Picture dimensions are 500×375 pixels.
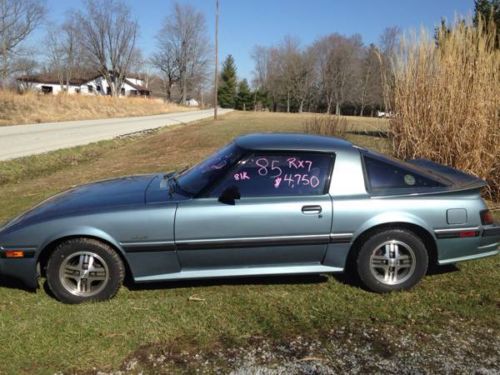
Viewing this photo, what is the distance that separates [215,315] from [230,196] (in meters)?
0.94

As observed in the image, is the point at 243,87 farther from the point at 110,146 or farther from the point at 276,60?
the point at 110,146

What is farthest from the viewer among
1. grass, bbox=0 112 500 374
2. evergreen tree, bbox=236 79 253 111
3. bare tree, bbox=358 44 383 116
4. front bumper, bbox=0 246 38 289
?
evergreen tree, bbox=236 79 253 111

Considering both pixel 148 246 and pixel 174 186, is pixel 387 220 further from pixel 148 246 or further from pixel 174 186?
pixel 148 246

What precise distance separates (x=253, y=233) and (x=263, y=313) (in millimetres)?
636

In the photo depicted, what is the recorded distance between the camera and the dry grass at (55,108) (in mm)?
27109

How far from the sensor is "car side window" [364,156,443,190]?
3.99 metres

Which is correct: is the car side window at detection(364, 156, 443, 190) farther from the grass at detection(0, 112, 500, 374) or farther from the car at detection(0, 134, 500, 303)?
the grass at detection(0, 112, 500, 374)

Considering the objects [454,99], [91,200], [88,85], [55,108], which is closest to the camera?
[91,200]

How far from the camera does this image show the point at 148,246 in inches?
145

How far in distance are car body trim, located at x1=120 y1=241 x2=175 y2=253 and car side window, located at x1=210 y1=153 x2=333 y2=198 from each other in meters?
0.55

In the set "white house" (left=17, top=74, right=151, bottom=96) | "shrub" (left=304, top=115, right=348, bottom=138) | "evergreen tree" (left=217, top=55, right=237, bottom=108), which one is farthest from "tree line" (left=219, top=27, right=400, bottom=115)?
"shrub" (left=304, top=115, right=348, bottom=138)

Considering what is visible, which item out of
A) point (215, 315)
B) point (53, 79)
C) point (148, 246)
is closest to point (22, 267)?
point (148, 246)

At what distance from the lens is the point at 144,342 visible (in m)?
3.22

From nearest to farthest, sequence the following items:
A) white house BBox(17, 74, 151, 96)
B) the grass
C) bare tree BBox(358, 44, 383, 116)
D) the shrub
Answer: the grass, bare tree BBox(358, 44, 383, 116), the shrub, white house BBox(17, 74, 151, 96)
